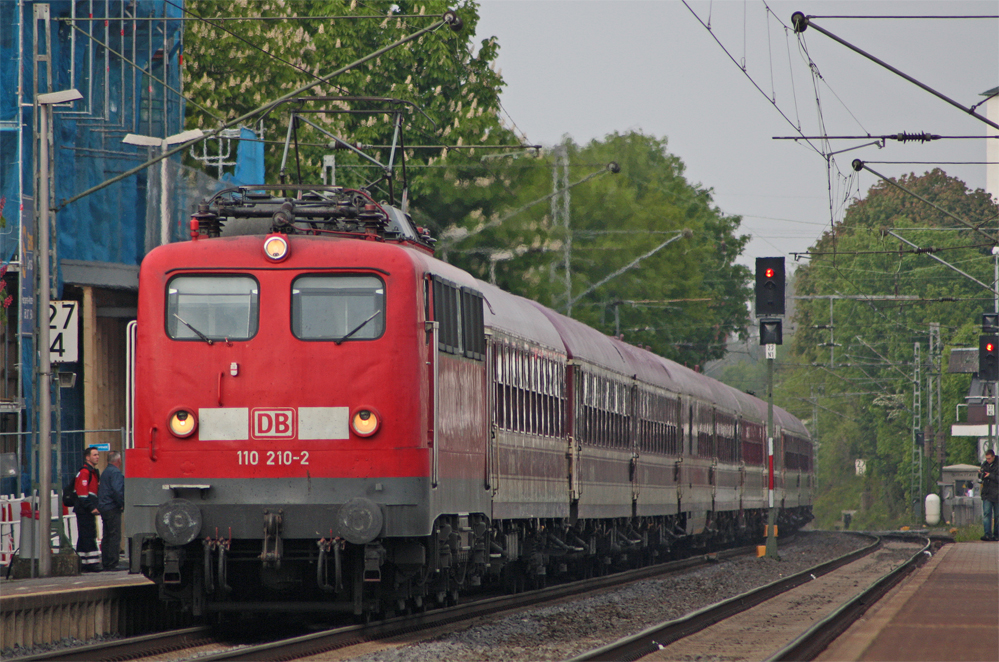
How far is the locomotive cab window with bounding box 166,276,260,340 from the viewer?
13883mm

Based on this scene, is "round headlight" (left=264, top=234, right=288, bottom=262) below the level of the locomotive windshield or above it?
above

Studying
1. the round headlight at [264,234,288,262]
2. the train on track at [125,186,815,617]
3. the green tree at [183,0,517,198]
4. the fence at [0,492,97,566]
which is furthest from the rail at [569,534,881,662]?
the green tree at [183,0,517,198]

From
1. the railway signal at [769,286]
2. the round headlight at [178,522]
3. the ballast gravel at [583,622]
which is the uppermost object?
the railway signal at [769,286]

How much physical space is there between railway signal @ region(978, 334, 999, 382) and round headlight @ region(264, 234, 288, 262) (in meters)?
24.5

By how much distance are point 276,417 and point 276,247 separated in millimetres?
1453

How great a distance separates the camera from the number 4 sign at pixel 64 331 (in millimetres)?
20891

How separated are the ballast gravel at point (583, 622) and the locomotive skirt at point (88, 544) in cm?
627

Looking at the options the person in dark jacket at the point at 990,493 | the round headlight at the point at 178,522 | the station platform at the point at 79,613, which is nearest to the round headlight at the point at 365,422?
the round headlight at the point at 178,522

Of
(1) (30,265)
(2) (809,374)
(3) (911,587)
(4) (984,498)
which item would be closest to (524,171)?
(4) (984,498)

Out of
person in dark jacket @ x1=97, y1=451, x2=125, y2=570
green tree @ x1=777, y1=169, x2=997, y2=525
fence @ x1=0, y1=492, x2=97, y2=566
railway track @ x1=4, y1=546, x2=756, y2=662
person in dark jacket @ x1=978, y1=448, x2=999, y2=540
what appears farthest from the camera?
green tree @ x1=777, y1=169, x2=997, y2=525

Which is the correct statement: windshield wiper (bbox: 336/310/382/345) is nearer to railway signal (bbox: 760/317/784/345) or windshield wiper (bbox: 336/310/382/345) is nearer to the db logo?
the db logo

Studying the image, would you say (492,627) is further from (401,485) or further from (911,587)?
(911,587)

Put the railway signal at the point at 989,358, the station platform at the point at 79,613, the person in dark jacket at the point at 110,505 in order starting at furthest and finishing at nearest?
the railway signal at the point at 989,358, the person in dark jacket at the point at 110,505, the station platform at the point at 79,613

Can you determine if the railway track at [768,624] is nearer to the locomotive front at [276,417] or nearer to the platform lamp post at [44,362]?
the locomotive front at [276,417]
